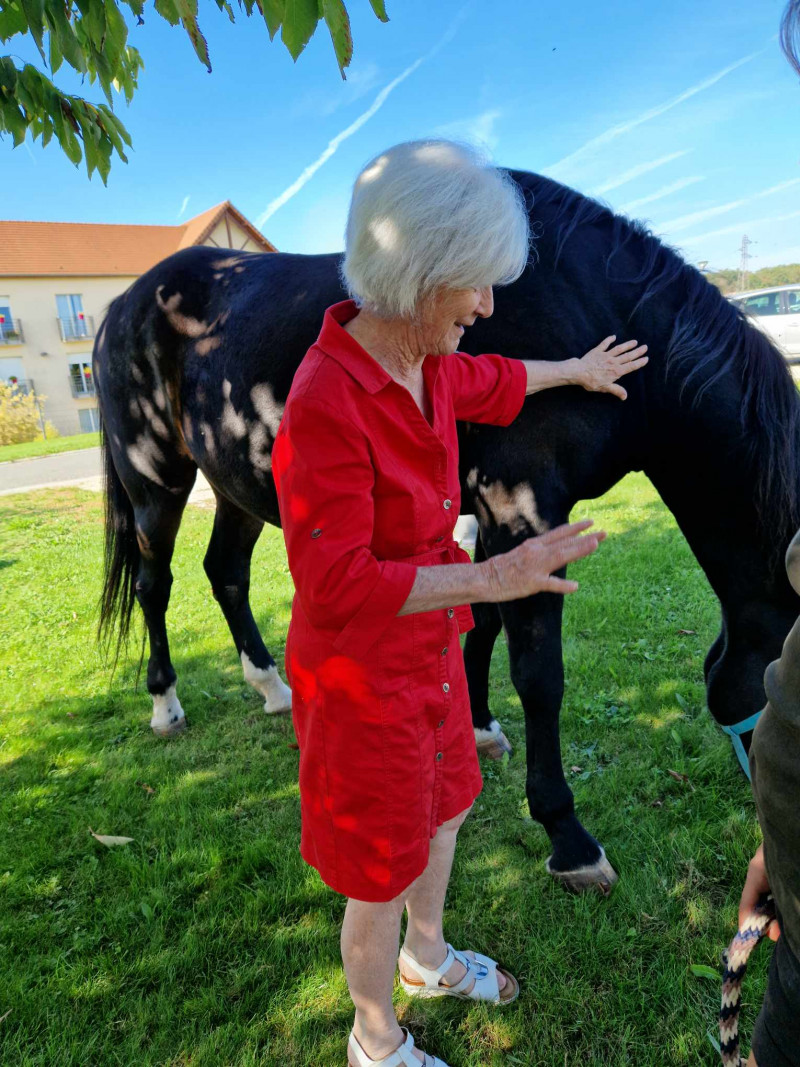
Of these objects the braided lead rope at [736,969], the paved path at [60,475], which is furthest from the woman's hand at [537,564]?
the paved path at [60,475]

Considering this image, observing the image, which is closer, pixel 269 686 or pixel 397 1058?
pixel 397 1058

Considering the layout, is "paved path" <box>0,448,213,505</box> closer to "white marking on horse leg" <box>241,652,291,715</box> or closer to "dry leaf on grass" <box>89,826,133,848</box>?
"white marking on horse leg" <box>241,652,291,715</box>

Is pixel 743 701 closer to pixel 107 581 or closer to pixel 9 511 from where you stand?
pixel 107 581

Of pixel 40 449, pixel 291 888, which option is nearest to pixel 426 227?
pixel 291 888

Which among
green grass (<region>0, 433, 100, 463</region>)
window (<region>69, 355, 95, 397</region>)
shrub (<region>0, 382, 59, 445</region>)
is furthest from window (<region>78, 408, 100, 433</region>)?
green grass (<region>0, 433, 100, 463</region>)

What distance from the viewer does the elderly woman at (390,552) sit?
1.22 m

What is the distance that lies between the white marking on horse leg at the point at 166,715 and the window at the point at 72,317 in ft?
124

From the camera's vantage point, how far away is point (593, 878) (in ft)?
7.27

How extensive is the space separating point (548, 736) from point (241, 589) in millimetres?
2111

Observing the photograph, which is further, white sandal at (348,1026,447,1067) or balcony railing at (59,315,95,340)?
balcony railing at (59,315,95,340)

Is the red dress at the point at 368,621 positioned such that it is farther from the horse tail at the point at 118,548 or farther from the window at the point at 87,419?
the window at the point at 87,419

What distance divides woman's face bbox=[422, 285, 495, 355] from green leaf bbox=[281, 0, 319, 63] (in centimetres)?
80

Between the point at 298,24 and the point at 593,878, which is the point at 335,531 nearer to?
the point at 298,24

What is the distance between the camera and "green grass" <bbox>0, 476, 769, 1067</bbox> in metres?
1.84
